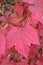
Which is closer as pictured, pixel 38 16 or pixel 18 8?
pixel 38 16

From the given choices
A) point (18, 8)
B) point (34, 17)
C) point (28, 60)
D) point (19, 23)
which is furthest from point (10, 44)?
point (18, 8)

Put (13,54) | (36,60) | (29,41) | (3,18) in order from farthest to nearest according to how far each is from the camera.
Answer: (13,54) < (36,60) < (3,18) < (29,41)

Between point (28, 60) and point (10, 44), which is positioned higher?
point (10, 44)

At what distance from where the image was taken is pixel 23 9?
1.60 metres

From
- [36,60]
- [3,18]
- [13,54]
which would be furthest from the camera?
[13,54]

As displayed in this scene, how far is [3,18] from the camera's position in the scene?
139 cm

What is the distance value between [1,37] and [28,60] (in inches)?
22.8

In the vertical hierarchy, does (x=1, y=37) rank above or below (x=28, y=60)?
above

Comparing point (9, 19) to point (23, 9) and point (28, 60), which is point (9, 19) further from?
point (28, 60)

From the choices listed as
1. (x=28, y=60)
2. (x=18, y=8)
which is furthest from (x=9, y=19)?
(x=28, y=60)

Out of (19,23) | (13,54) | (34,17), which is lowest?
(13,54)

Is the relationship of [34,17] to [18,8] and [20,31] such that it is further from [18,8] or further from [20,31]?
[18,8]

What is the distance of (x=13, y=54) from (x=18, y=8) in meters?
0.43

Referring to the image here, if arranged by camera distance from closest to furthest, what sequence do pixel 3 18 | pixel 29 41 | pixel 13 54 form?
pixel 29 41 → pixel 3 18 → pixel 13 54
